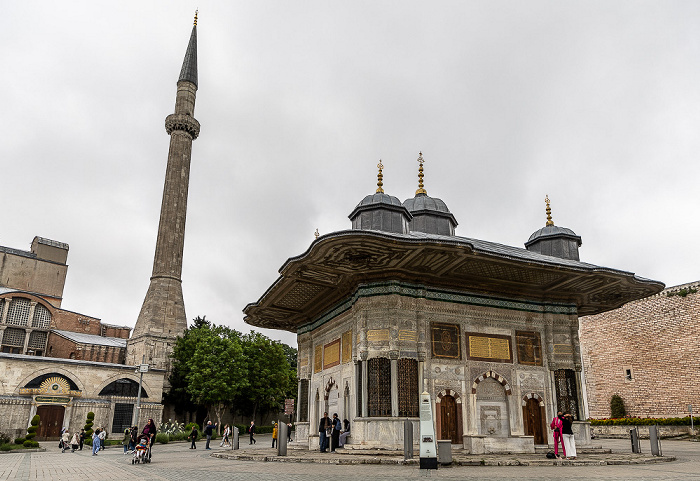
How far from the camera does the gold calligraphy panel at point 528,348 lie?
646 inches

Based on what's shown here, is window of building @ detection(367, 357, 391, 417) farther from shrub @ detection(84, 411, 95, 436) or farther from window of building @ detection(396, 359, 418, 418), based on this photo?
shrub @ detection(84, 411, 95, 436)

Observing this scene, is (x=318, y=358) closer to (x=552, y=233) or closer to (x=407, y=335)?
(x=407, y=335)

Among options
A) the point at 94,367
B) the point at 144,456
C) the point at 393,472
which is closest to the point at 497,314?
the point at 393,472

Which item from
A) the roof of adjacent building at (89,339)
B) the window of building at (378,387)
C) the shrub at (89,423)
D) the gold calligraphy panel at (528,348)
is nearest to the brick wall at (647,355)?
the gold calligraphy panel at (528,348)

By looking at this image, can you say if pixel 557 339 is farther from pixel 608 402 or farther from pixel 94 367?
pixel 94 367

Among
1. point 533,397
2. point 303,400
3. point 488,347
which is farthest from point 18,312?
point 533,397

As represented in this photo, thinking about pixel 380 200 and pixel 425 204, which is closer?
pixel 380 200

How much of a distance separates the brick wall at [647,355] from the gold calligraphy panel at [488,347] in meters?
16.3

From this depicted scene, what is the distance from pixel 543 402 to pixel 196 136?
39.9 metres

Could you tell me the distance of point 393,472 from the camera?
31.8 feet

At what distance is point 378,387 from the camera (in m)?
14.4

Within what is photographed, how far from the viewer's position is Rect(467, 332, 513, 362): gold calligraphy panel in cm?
1583

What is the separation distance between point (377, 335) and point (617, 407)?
73.3 feet

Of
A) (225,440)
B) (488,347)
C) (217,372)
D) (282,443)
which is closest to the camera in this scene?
(282,443)
